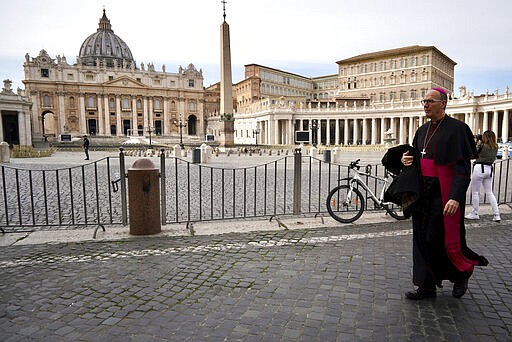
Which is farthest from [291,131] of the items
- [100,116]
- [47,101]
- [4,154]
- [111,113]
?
[47,101]

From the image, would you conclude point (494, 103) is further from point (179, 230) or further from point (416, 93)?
point (179, 230)

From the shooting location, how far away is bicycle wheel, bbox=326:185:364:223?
6.80 m

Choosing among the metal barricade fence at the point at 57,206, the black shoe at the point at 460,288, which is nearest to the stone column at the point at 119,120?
the metal barricade fence at the point at 57,206

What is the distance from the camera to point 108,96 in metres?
81.7

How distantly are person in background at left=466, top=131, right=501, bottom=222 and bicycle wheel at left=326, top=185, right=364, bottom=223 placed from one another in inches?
85.8

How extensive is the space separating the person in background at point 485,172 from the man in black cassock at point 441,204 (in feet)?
12.7

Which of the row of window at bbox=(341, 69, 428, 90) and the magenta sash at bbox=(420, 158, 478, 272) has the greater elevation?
the row of window at bbox=(341, 69, 428, 90)

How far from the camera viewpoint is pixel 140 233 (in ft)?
19.4

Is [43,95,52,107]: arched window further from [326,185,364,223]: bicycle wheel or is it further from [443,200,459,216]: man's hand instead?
[443,200,459,216]: man's hand

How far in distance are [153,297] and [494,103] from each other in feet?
177

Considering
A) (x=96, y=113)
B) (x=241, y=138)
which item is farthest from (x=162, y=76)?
(x=241, y=138)

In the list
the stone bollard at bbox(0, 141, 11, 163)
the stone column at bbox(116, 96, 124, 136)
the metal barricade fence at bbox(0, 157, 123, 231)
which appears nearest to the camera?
the metal barricade fence at bbox(0, 157, 123, 231)

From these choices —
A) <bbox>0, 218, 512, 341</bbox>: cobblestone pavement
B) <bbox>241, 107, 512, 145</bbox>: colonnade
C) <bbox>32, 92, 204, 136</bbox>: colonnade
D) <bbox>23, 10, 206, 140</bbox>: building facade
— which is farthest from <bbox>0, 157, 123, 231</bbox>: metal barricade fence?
<bbox>32, 92, 204, 136</bbox>: colonnade

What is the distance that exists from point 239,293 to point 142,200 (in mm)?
2827
